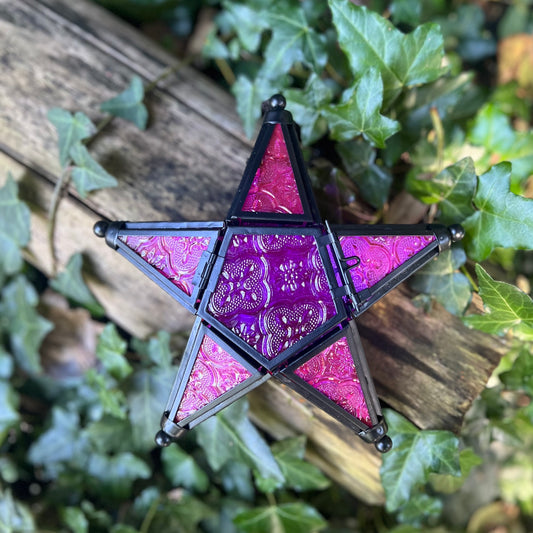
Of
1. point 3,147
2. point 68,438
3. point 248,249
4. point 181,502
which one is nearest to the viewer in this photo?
point 248,249

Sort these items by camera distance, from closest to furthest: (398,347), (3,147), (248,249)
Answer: (248,249)
(398,347)
(3,147)

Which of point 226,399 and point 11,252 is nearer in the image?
point 226,399

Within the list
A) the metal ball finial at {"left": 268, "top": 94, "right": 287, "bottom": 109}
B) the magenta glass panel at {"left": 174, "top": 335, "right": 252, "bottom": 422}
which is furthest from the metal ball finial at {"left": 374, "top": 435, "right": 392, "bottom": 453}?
the metal ball finial at {"left": 268, "top": 94, "right": 287, "bottom": 109}

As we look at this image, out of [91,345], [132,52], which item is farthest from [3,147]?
[91,345]

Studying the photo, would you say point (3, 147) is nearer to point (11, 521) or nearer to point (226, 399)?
point (226, 399)

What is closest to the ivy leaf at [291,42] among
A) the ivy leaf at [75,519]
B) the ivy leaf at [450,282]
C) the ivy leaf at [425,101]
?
the ivy leaf at [425,101]
